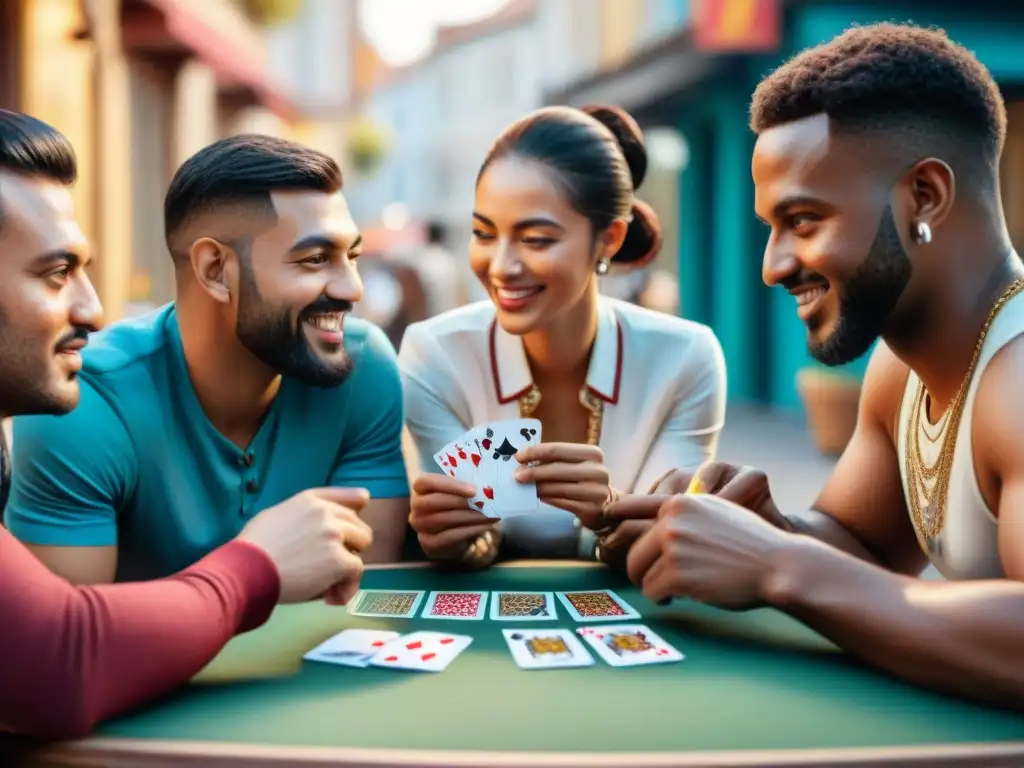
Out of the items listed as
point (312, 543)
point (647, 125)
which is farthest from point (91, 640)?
point (647, 125)

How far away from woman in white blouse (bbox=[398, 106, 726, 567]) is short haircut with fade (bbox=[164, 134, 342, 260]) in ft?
1.84

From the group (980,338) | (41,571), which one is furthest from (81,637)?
(980,338)

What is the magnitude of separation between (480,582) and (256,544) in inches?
26.8

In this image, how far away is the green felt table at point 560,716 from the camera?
4.10 feet

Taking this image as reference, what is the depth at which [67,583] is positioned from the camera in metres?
1.34

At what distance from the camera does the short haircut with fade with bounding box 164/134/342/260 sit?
1945 millimetres

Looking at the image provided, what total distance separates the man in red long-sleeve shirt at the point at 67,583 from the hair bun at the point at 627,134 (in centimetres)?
147

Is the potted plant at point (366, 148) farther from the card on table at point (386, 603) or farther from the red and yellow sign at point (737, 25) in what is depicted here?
the card on table at point (386, 603)

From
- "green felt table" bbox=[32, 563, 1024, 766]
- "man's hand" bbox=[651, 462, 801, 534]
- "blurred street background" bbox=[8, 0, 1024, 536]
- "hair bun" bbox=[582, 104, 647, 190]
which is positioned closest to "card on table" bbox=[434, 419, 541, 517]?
"man's hand" bbox=[651, 462, 801, 534]

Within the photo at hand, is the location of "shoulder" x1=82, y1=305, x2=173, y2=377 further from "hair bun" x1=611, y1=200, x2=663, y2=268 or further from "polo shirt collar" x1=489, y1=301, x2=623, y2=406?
"hair bun" x1=611, y1=200, x2=663, y2=268

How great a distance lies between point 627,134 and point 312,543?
1612mm

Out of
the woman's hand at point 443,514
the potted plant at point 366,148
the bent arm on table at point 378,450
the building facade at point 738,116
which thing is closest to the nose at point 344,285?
the bent arm on table at point 378,450

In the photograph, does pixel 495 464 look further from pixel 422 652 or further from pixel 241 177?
pixel 241 177

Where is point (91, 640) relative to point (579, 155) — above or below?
below
